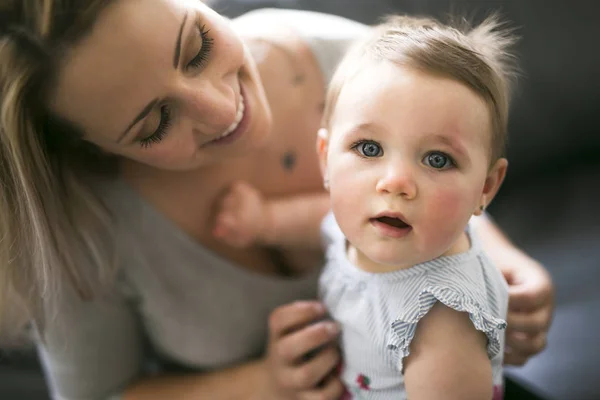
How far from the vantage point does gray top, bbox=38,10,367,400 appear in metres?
0.89

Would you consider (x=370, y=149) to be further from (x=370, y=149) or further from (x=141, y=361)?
(x=141, y=361)

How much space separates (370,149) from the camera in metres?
0.63

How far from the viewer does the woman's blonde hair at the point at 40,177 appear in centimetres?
64

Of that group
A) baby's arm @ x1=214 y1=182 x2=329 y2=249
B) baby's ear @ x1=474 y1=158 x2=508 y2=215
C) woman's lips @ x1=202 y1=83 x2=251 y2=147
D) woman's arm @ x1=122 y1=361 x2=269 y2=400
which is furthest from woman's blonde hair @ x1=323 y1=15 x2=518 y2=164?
woman's arm @ x1=122 y1=361 x2=269 y2=400

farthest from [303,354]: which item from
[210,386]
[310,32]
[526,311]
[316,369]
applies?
[310,32]

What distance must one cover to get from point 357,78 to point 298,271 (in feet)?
1.35

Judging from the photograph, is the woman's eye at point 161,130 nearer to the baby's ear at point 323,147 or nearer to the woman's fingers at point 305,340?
the baby's ear at point 323,147

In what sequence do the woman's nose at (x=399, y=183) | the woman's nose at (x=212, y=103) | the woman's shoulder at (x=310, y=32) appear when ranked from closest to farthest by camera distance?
the woman's nose at (x=399, y=183) < the woman's nose at (x=212, y=103) < the woman's shoulder at (x=310, y=32)

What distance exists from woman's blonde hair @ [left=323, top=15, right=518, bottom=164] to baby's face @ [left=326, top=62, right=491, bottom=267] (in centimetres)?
1

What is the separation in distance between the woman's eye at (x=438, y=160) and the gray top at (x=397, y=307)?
0.11 metres

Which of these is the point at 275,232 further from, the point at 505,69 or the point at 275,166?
the point at 505,69

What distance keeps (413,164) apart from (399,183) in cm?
3

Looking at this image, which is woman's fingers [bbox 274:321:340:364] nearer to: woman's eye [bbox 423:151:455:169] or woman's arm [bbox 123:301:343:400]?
woman's arm [bbox 123:301:343:400]

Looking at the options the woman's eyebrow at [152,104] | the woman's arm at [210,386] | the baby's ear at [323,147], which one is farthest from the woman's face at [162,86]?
the woman's arm at [210,386]
